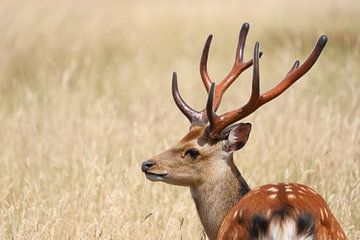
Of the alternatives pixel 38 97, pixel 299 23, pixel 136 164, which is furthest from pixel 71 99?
pixel 299 23

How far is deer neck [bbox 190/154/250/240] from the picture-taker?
5.47 metres

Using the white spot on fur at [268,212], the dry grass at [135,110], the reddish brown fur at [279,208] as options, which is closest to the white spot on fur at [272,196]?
the reddish brown fur at [279,208]

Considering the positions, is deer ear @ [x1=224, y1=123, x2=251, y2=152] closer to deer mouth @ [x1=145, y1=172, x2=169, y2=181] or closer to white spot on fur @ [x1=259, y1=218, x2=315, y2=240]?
deer mouth @ [x1=145, y1=172, x2=169, y2=181]

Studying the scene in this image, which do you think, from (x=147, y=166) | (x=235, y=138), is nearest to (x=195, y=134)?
(x=235, y=138)

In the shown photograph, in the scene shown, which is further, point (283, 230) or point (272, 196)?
point (272, 196)

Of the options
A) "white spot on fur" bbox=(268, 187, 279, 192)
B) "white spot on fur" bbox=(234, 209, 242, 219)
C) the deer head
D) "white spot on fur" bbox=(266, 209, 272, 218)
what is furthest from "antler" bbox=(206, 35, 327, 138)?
"white spot on fur" bbox=(266, 209, 272, 218)

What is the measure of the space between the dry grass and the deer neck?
2.05 feet

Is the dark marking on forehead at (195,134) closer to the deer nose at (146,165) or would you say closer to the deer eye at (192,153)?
the deer eye at (192,153)

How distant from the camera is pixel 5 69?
423 inches

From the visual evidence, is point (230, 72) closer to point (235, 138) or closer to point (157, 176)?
point (235, 138)

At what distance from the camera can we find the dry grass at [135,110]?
6.44 m

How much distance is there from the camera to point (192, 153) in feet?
18.1

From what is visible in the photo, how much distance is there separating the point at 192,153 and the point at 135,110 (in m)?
4.05

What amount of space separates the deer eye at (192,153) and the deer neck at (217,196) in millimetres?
125
